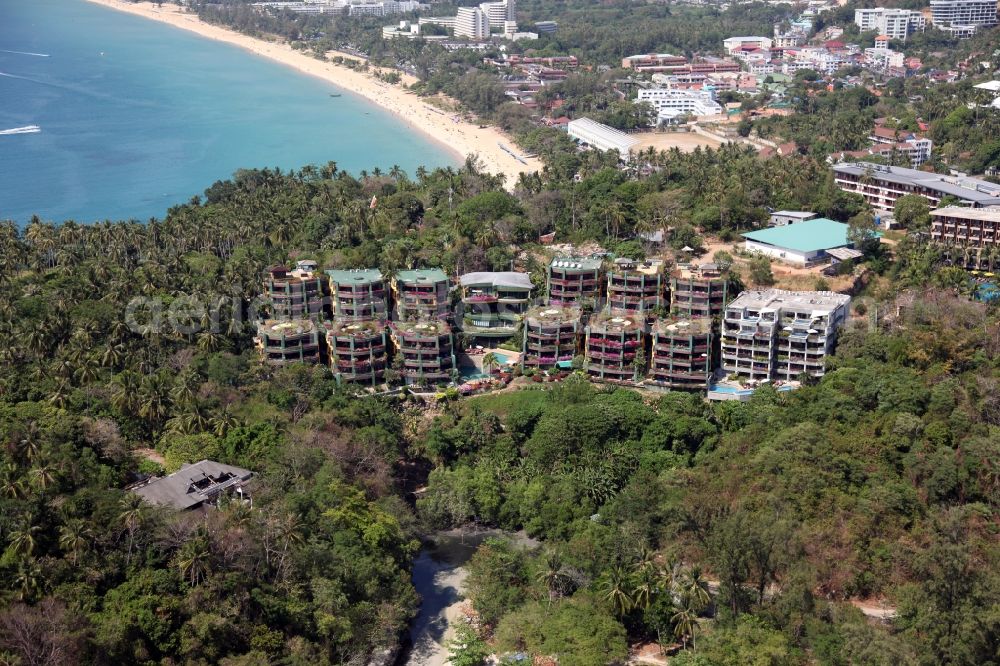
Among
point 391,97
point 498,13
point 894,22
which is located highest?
point 894,22

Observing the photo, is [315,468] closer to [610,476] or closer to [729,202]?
[610,476]

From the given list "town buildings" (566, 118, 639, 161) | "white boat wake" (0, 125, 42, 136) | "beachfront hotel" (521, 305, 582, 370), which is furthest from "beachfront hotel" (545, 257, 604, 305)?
"white boat wake" (0, 125, 42, 136)

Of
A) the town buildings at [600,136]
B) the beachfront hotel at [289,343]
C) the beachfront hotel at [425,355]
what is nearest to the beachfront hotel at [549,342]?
the beachfront hotel at [425,355]

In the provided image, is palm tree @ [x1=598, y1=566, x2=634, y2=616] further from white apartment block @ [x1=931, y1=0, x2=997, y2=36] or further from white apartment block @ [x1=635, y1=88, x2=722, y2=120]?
white apartment block @ [x1=931, y1=0, x2=997, y2=36]

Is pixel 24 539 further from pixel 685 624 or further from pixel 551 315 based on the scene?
pixel 551 315

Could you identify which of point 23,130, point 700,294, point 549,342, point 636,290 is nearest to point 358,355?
point 549,342

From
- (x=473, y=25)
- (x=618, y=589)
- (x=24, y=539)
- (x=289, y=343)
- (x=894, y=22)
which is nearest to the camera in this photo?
(x=24, y=539)

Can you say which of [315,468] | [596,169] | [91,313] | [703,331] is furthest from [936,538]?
[596,169]
